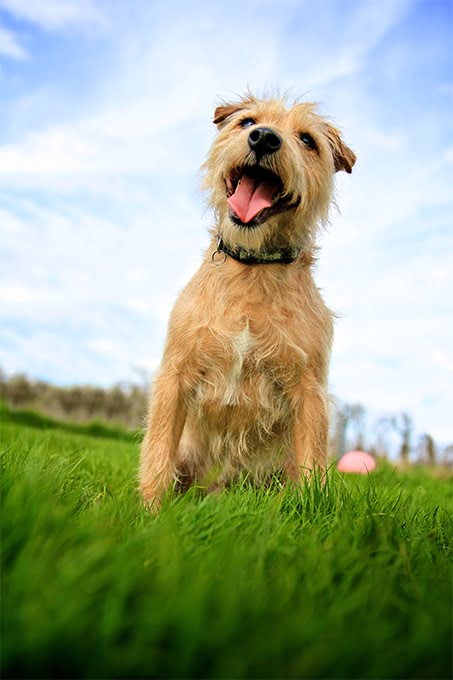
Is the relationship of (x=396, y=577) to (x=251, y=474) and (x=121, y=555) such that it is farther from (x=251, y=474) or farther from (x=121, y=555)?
(x=251, y=474)

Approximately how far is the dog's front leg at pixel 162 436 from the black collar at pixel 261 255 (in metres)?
0.76

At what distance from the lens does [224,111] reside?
4039mm

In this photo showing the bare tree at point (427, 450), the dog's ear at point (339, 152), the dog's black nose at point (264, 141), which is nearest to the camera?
the dog's black nose at point (264, 141)

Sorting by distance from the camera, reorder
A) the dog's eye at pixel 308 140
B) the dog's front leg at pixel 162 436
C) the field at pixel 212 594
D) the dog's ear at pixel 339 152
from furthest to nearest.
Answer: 1. the dog's ear at pixel 339 152
2. the dog's eye at pixel 308 140
3. the dog's front leg at pixel 162 436
4. the field at pixel 212 594

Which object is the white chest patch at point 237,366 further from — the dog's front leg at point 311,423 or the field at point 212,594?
the field at point 212,594

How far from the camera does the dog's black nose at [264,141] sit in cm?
332

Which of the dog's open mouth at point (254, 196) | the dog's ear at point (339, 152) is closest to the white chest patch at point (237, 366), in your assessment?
the dog's open mouth at point (254, 196)

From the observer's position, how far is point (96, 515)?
2285 millimetres

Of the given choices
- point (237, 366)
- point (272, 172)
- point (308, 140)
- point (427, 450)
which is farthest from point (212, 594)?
point (427, 450)

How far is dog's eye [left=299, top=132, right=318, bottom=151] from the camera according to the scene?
376 centimetres

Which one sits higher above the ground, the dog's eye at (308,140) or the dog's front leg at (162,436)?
the dog's eye at (308,140)

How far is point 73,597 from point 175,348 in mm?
2230

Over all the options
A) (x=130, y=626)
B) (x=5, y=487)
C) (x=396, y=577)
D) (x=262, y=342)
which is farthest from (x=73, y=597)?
(x=262, y=342)

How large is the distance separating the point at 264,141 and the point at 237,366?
4.02ft
